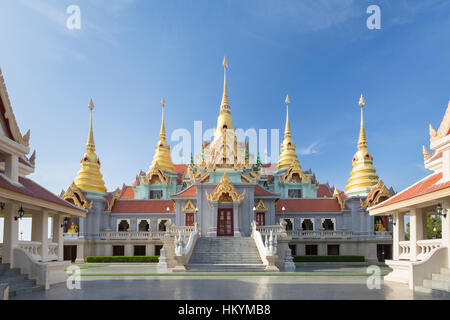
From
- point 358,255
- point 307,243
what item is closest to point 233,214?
point 307,243

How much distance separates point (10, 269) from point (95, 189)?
28181 millimetres

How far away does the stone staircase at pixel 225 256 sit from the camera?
77.8 feet

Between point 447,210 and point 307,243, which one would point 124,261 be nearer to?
point 307,243

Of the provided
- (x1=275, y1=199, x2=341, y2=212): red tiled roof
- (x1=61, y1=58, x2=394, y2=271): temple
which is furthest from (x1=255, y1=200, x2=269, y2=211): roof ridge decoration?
(x1=275, y1=199, x2=341, y2=212): red tiled roof

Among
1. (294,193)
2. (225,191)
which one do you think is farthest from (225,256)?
(294,193)

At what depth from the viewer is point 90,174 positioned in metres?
42.2

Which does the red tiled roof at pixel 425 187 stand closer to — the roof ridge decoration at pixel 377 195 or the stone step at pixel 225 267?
the stone step at pixel 225 267

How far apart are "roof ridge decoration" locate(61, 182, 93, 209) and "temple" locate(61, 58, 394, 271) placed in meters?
0.08

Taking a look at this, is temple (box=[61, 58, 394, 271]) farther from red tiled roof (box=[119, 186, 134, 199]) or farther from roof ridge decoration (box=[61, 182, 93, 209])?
red tiled roof (box=[119, 186, 134, 199])

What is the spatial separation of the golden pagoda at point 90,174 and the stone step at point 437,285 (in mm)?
33305

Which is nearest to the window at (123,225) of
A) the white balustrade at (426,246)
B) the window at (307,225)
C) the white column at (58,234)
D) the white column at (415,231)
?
the window at (307,225)

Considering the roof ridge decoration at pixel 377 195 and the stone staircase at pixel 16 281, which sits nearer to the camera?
the stone staircase at pixel 16 281

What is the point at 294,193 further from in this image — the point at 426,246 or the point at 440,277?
the point at 440,277
